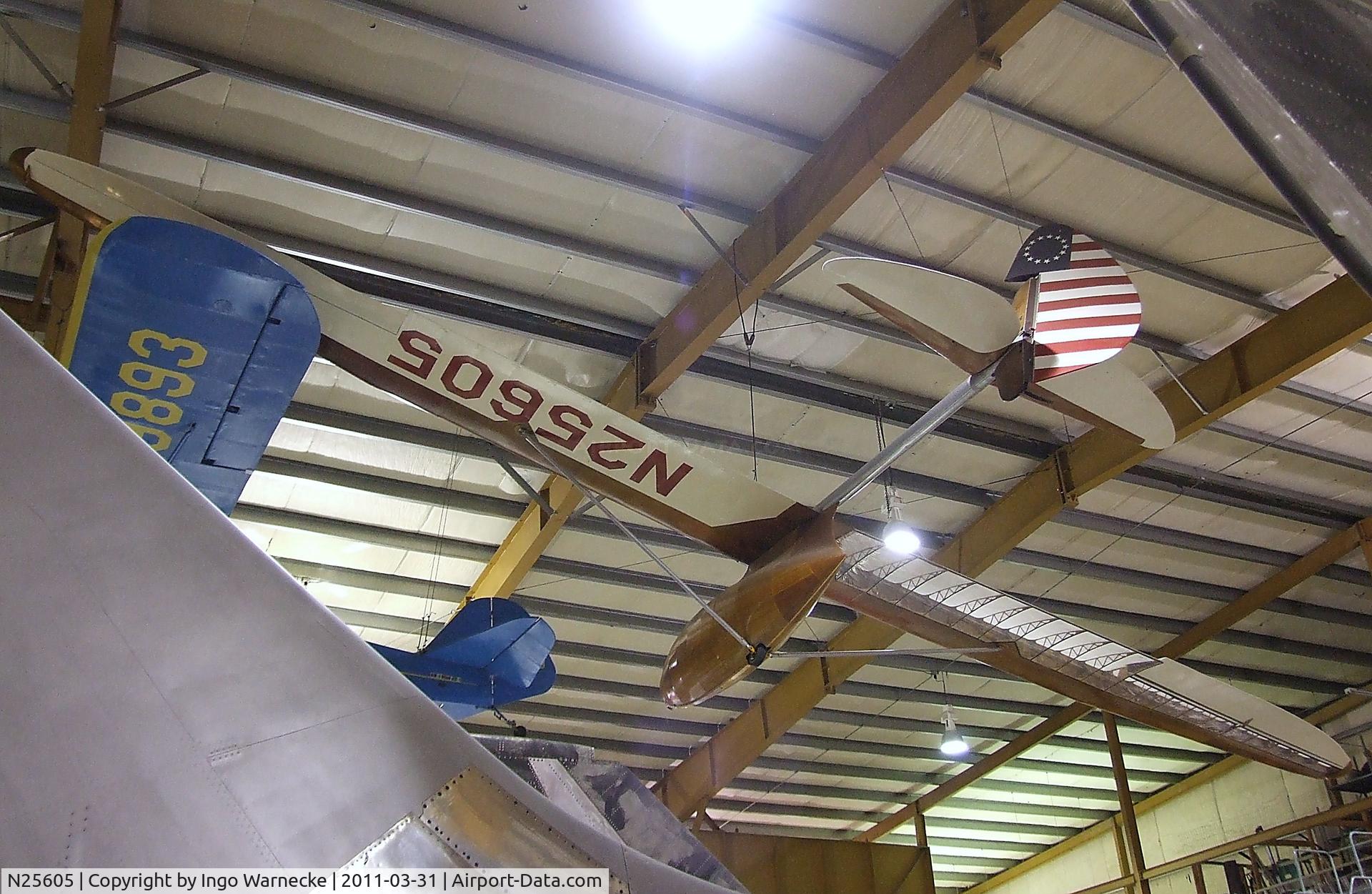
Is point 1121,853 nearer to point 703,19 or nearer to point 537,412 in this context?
point 537,412

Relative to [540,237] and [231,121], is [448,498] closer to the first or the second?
[540,237]

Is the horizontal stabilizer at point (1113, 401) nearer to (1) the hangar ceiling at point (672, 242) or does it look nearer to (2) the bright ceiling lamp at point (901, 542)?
(2) the bright ceiling lamp at point (901, 542)

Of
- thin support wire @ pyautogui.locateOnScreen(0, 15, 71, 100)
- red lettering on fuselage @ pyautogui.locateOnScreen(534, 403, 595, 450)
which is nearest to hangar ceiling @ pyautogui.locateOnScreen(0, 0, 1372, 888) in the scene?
thin support wire @ pyautogui.locateOnScreen(0, 15, 71, 100)

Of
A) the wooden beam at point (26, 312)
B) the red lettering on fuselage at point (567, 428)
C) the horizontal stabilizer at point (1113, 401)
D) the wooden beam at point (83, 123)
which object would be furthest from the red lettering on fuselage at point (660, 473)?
the wooden beam at point (26, 312)

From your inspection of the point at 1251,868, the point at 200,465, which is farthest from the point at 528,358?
the point at 1251,868

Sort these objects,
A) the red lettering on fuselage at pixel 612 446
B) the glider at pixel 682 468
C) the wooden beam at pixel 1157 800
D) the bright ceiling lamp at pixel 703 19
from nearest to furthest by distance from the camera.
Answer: the glider at pixel 682 468 → the red lettering on fuselage at pixel 612 446 → the bright ceiling lamp at pixel 703 19 → the wooden beam at pixel 1157 800

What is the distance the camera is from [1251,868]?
14.8 meters

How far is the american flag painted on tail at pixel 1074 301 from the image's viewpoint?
17.2 ft

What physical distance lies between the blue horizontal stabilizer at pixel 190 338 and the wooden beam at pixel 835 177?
→ 383cm

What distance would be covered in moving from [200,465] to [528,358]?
4040mm

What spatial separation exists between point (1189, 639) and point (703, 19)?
11515 millimetres

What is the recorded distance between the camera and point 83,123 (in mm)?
6676

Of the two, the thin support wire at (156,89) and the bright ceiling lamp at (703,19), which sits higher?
the bright ceiling lamp at (703,19)
